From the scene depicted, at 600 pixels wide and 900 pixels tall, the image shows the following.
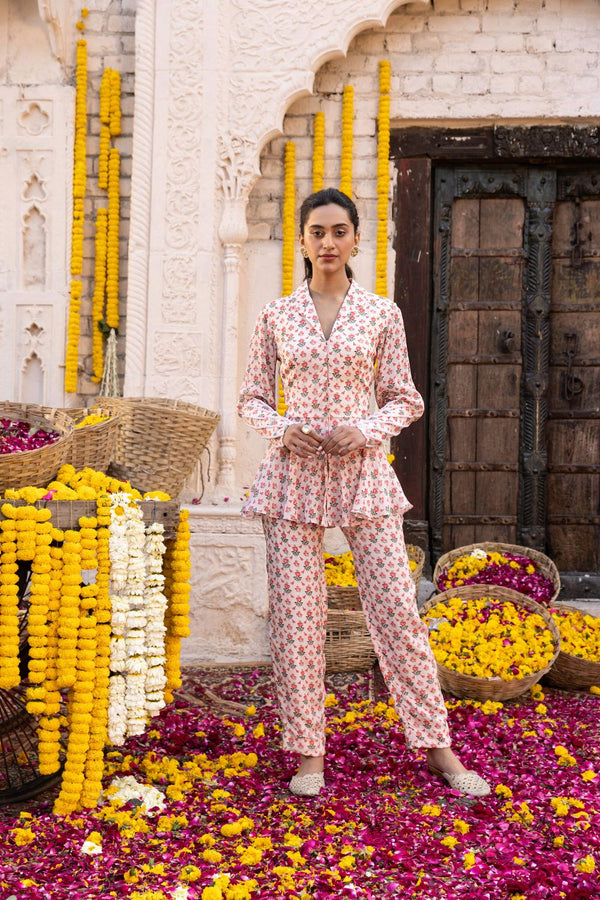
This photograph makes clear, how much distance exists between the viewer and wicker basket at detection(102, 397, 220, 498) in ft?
13.9

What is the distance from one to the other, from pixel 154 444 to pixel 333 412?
1.55 m

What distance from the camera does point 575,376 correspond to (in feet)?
18.2

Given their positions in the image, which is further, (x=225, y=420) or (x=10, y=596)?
(x=225, y=420)

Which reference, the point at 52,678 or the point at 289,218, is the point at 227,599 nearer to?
the point at 289,218

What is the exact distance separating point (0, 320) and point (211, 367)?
1.33m

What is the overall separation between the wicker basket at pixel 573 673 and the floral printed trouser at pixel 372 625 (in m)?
1.50

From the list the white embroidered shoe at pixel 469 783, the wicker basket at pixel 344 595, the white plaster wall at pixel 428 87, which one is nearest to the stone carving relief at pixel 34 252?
the white plaster wall at pixel 428 87

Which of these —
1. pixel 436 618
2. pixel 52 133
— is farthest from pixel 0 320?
pixel 436 618

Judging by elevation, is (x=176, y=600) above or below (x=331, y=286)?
below

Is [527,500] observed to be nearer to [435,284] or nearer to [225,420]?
[435,284]

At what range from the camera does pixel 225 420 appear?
17.2ft

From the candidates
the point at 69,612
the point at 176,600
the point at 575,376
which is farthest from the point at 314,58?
the point at 69,612

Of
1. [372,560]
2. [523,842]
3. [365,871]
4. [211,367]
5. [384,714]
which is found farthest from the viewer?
[211,367]

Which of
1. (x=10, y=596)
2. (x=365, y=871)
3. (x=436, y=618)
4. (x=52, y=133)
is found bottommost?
(x=365, y=871)
